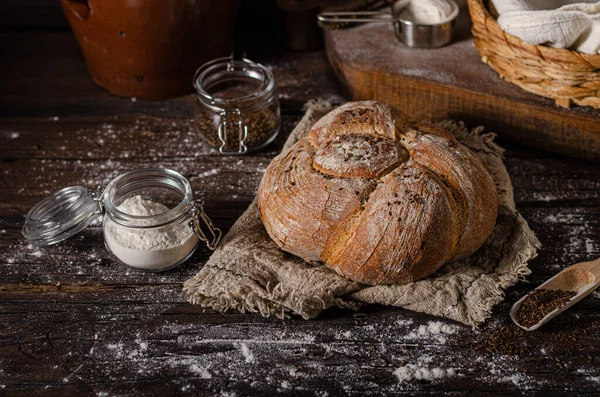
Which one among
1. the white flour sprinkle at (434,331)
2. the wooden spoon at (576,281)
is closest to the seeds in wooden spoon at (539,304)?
the wooden spoon at (576,281)

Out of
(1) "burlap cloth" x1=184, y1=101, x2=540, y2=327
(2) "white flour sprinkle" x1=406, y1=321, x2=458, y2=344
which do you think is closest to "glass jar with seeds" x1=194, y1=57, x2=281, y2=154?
(1) "burlap cloth" x1=184, y1=101, x2=540, y2=327

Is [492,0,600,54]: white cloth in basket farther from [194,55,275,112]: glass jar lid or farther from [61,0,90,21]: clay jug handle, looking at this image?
[61,0,90,21]: clay jug handle

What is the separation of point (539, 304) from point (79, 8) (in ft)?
5.08

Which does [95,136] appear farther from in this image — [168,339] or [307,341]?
[307,341]

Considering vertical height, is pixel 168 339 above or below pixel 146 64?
below

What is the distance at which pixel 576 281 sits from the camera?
5.23ft

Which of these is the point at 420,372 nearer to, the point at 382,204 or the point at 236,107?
the point at 382,204

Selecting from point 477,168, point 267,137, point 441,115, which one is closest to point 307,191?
point 477,168

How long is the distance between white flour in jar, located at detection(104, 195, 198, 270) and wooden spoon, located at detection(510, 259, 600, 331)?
2.51 ft

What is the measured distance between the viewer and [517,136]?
81.5 inches

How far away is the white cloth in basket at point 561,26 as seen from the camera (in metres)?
1.80

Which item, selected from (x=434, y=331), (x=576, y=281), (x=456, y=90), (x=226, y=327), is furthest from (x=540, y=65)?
(x=226, y=327)

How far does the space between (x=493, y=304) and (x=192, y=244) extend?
0.70m

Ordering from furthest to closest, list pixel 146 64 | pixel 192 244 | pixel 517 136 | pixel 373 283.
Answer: pixel 146 64 < pixel 517 136 < pixel 192 244 < pixel 373 283
